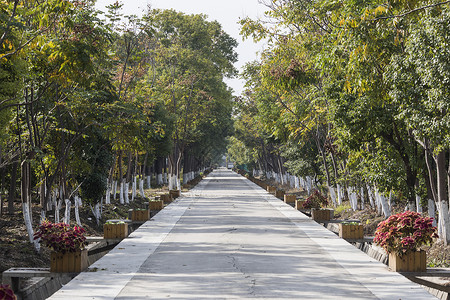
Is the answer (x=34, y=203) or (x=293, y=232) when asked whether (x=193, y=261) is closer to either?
(x=293, y=232)

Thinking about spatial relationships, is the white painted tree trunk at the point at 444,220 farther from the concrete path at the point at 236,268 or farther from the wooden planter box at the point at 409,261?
the wooden planter box at the point at 409,261

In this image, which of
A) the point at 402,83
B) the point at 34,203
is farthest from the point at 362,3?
the point at 34,203

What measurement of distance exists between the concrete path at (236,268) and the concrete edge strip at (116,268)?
0.02 meters

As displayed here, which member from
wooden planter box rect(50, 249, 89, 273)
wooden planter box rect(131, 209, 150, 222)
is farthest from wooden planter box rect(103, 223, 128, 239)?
wooden planter box rect(131, 209, 150, 222)

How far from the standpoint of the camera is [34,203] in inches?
1153

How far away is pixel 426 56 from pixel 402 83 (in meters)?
1.46

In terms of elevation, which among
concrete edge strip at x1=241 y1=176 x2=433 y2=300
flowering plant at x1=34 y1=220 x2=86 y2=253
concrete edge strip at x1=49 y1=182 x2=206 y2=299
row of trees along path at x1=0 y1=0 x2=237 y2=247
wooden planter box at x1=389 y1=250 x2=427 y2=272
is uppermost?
row of trees along path at x1=0 y1=0 x2=237 y2=247

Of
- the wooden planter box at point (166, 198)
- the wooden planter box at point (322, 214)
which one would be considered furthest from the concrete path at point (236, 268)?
the wooden planter box at point (166, 198)

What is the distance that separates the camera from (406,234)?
11.1 metres

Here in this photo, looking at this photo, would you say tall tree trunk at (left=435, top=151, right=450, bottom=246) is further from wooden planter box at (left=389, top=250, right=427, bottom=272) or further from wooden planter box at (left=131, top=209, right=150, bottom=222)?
wooden planter box at (left=131, top=209, right=150, bottom=222)

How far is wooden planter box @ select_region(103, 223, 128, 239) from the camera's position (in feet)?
51.2

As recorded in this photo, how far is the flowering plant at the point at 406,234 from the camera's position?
10.9 metres

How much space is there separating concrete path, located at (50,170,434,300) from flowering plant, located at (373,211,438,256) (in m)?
0.54

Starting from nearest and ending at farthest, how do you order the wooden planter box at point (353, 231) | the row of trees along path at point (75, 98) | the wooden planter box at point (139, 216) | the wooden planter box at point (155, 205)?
the row of trees along path at point (75, 98)
the wooden planter box at point (353, 231)
the wooden planter box at point (139, 216)
the wooden planter box at point (155, 205)
